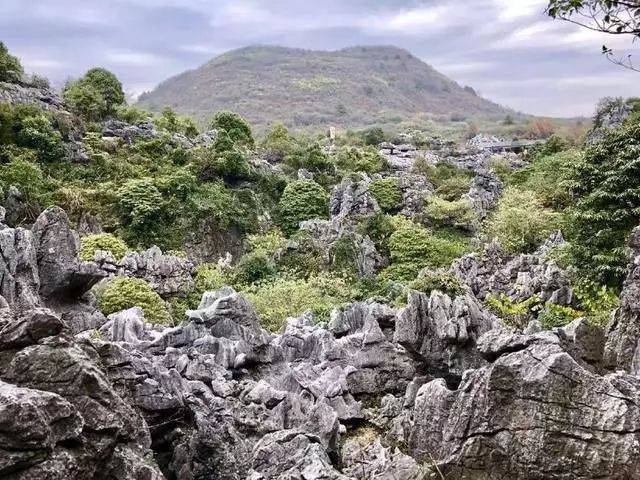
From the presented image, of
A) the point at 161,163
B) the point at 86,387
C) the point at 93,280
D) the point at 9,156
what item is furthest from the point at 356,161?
Answer: the point at 86,387

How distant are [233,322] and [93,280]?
3519 mm

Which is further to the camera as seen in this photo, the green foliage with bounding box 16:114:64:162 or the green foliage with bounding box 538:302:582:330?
the green foliage with bounding box 16:114:64:162

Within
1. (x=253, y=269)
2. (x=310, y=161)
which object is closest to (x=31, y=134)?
(x=253, y=269)

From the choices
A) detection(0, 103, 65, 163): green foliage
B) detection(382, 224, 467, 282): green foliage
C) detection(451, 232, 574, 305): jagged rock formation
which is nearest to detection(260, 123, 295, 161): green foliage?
detection(0, 103, 65, 163): green foliage

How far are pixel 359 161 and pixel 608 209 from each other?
23761mm

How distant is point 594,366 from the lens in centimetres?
825

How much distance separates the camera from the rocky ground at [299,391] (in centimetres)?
461

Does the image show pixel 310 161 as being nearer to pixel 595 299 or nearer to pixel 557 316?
pixel 595 299

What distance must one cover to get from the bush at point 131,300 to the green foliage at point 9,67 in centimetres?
2027

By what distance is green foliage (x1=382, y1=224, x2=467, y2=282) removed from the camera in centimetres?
2222

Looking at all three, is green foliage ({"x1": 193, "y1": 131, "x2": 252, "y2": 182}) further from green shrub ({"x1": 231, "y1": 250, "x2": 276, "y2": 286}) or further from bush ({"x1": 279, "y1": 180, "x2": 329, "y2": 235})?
green shrub ({"x1": 231, "y1": 250, "x2": 276, "y2": 286})

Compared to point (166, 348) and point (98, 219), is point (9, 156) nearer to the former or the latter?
point (98, 219)

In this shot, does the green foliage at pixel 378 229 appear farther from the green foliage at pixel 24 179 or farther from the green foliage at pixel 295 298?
the green foliage at pixel 24 179

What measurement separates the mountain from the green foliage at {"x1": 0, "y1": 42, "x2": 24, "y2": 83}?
48.4m
